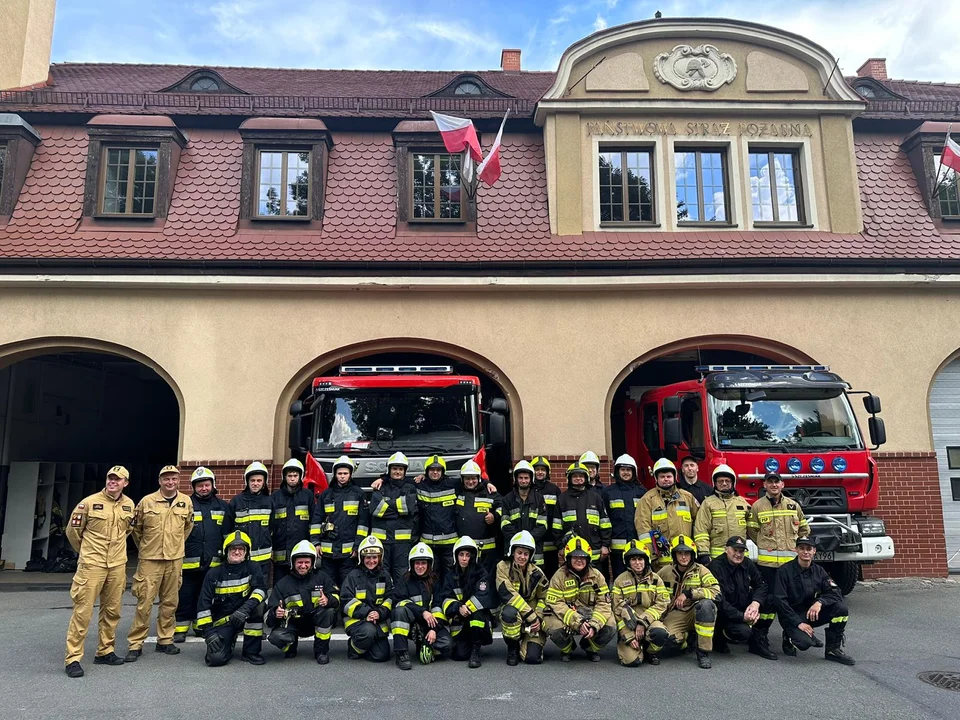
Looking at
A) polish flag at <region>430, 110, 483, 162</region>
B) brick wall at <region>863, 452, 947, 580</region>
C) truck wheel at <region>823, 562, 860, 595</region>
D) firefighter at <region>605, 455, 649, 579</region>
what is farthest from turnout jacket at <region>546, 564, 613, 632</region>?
polish flag at <region>430, 110, 483, 162</region>


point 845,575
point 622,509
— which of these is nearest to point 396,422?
point 622,509

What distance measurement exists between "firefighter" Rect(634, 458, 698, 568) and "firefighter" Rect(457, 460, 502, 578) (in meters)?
1.51

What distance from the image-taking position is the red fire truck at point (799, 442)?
839 centimetres

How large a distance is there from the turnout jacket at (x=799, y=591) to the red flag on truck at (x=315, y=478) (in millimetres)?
4815

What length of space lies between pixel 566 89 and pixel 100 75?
9.65m

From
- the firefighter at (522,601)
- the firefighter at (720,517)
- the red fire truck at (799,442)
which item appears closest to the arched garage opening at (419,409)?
the firefighter at (522,601)

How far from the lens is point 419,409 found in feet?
29.9

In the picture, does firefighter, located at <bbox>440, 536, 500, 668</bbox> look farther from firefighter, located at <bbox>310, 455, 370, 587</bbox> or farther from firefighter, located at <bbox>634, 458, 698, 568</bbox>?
firefighter, located at <bbox>634, 458, 698, 568</bbox>

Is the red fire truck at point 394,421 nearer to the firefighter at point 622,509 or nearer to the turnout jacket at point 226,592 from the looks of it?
the firefighter at point 622,509

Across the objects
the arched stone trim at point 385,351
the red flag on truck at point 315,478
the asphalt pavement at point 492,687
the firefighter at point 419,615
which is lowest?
the asphalt pavement at point 492,687

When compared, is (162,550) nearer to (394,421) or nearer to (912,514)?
(394,421)

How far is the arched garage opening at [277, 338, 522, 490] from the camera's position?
8898 millimetres

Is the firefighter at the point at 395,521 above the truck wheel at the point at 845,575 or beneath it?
above

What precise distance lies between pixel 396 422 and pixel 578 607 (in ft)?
11.1
